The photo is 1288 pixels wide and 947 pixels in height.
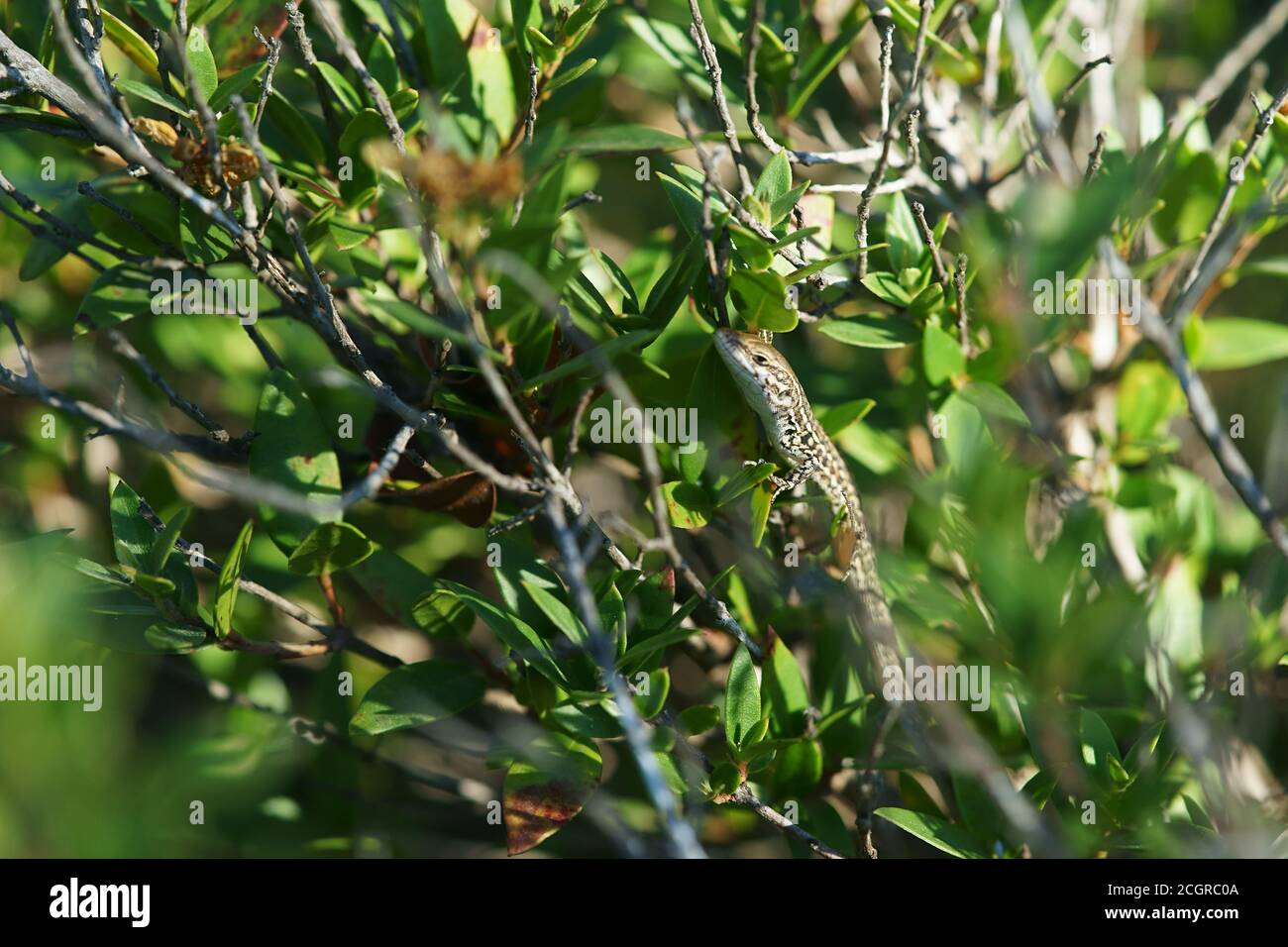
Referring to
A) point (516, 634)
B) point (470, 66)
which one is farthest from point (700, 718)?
point (470, 66)

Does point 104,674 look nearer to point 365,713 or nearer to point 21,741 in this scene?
point 365,713

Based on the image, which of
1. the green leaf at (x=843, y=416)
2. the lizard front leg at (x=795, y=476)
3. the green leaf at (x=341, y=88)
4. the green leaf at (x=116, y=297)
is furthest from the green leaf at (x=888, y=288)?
the green leaf at (x=116, y=297)

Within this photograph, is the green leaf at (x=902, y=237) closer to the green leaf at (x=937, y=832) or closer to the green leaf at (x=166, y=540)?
the green leaf at (x=937, y=832)

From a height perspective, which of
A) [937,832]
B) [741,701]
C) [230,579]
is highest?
[230,579]

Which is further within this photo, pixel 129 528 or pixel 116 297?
pixel 116 297

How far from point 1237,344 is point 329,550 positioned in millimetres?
1868

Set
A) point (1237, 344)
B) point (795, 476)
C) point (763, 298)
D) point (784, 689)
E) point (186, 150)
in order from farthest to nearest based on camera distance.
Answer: point (1237, 344)
point (795, 476)
point (784, 689)
point (763, 298)
point (186, 150)

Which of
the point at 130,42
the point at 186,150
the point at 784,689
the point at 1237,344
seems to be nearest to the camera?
the point at 186,150

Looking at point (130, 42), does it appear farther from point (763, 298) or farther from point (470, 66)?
point (763, 298)

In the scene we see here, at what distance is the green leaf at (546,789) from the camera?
5.01 ft

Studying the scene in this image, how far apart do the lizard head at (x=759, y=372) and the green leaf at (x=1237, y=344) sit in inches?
36.7

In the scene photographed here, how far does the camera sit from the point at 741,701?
1560 millimetres

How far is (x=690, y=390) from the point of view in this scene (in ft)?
5.44

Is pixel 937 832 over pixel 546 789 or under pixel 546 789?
under
